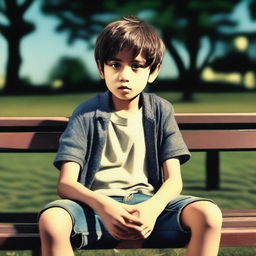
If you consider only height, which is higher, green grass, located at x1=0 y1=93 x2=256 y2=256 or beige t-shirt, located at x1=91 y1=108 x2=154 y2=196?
beige t-shirt, located at x1=91 y1=108 x2=154 y2=196

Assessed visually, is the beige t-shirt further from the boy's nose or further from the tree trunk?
the tree trunk

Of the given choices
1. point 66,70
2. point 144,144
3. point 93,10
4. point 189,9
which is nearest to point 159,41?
point 144,144

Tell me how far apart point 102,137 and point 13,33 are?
2875cm

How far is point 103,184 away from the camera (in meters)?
3.19

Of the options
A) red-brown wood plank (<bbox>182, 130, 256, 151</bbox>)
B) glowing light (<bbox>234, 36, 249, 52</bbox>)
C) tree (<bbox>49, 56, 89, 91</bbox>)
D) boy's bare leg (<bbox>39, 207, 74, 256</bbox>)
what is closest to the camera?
boy's bare leg (<bbox>39, 207, 74, 256</bbox>)

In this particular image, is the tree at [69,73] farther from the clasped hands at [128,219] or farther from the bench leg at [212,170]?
the clasped hands at [128,219]

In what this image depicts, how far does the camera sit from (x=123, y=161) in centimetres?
319

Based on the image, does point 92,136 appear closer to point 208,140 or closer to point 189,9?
point 208,140

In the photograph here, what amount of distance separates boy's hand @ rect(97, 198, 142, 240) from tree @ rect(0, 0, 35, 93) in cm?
2889

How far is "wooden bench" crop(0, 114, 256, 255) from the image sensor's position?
3.25 m

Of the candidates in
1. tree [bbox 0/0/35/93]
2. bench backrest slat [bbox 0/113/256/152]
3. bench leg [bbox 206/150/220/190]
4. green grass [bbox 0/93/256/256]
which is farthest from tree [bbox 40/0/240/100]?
bench backrest slat [bbox 0/113/256/152]

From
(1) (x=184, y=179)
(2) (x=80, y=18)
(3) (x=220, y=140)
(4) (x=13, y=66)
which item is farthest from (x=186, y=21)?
(3) (x=220, y=140)

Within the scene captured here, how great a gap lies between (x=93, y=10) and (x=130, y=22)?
91.8ft

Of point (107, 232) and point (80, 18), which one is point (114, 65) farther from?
point (80, 18)
